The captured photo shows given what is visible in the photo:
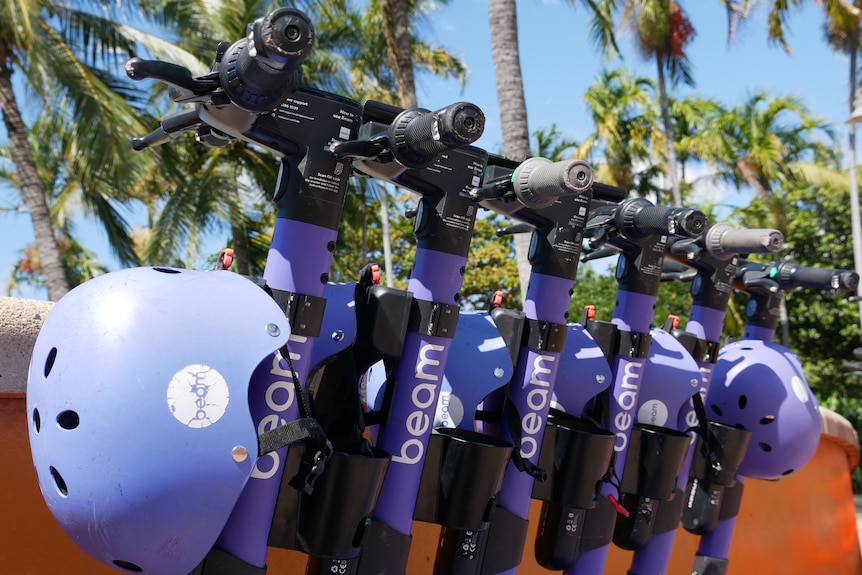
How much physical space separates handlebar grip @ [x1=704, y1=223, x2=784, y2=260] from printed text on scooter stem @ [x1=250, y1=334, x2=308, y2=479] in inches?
76.3

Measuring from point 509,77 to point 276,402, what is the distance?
5.31 metres

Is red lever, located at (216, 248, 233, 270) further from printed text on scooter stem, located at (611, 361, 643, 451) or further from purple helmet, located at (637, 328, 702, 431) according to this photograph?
purple helmet, located at (637, 328, 702, 431)

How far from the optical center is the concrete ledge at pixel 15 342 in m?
2.31

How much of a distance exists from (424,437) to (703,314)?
6.16 feet

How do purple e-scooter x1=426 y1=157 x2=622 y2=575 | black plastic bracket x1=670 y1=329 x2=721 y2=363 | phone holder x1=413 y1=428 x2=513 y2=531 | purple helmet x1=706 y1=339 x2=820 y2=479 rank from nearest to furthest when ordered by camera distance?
phone holder x1=413 y1=428 x2=513 y2=531 → purple e-scooter x1=426 y1=157 x2=622 y2=575 → black plastic bracket x1=670 y1=329 x2=721 y2=363 → purple helmet x1=706 y1=339 x2=820 y2=479

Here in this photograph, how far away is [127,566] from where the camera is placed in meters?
1.98

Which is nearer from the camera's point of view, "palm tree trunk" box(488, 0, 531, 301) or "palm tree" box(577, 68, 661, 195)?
"palm tree trunk" box(488, 0, 531, 301)

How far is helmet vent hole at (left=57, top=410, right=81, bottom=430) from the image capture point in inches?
73.6

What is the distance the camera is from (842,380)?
1961 centimetres

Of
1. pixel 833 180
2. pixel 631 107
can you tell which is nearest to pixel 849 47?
pixel 833 180

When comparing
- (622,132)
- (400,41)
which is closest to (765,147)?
(622,132)

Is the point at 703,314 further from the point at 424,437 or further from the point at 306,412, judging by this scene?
the point at 306,412

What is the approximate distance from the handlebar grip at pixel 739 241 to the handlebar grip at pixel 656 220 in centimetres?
40

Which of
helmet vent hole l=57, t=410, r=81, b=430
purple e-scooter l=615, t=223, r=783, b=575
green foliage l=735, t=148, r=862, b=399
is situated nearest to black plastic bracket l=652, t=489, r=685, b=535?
purple e-scooter l=615, t=223, r=783, b=575
